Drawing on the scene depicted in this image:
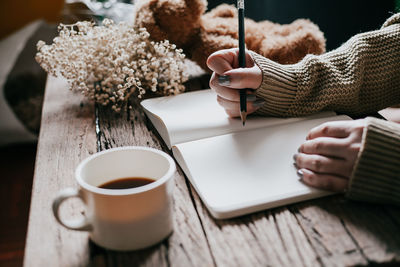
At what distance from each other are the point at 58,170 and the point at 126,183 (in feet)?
0.70

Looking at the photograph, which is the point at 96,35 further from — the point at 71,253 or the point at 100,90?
the point at 71,253

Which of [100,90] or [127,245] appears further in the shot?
[100,90]

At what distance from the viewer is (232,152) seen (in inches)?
28.7

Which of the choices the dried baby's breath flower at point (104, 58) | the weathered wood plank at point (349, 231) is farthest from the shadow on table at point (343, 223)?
the dried baby's breath flower at point (104, 58)

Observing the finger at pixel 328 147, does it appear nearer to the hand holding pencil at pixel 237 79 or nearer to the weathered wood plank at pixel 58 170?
the hand holding pencil at pixel 237 79

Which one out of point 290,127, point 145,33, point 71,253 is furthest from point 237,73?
point 71,253

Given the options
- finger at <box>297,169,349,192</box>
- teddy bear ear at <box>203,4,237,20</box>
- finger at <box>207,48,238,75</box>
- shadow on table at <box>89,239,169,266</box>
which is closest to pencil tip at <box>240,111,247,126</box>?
finger at <box>207,48,238,75</box>

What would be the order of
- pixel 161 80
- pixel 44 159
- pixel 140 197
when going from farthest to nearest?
pixel 161 80 < pixel 44 159 < pixel 140 197

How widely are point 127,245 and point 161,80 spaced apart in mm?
656

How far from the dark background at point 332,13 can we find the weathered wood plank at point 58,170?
0.97m

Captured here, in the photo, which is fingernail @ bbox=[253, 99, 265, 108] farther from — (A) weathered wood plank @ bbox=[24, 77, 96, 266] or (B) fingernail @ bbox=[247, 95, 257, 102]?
(A) weathered wood plank @ bbox=[24, 77, 96, 266]

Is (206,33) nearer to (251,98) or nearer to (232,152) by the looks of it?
(251,98)

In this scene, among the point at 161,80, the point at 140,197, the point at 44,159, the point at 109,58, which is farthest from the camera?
the point at 161,80

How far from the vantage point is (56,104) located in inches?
40.7
